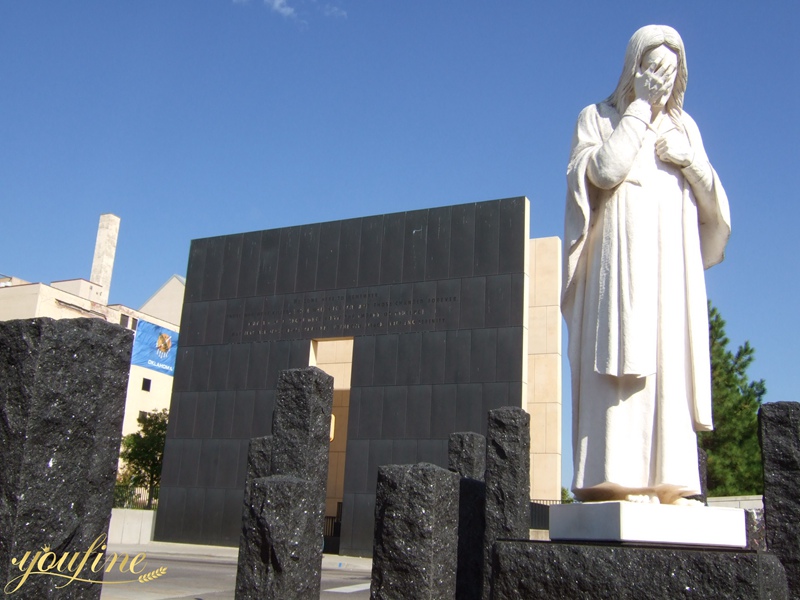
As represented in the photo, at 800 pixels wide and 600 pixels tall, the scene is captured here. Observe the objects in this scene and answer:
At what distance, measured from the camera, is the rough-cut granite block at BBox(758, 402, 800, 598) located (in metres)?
5.05

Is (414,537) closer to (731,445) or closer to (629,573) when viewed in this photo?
(629,573)

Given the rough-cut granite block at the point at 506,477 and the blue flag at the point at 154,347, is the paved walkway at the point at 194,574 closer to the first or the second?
the rough-cut granite block at the point at 506,477

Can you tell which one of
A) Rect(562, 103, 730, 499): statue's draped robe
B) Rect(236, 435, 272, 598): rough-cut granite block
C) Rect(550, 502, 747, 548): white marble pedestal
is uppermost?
Rect(562, 103, 730, 499): statue's draped robe

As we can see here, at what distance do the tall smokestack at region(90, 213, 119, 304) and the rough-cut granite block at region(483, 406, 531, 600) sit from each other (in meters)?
45.3

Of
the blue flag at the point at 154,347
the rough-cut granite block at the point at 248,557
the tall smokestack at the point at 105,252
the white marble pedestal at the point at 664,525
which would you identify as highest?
the tall smokestack at the point at 105,252

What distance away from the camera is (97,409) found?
9.52 ft

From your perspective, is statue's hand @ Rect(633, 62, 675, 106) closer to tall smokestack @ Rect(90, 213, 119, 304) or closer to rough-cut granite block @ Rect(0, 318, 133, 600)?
rough-cut granite block @ Rect(0, 318, 133, 600)

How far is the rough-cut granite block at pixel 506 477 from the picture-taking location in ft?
20.3

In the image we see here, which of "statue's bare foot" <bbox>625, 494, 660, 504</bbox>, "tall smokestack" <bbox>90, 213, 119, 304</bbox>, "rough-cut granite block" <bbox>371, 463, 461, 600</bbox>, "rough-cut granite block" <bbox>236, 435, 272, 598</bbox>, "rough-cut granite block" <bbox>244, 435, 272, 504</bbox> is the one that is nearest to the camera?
"statue's bare foot" <bbox>625, 494, 660, 504</bbox>

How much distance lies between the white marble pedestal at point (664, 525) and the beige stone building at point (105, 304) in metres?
32.5

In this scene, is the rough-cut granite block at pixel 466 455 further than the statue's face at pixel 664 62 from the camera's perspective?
Yes

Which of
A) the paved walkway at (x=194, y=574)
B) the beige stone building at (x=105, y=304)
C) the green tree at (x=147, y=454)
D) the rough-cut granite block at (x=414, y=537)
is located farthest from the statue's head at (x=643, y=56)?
the beige stone building at (x=105, y=304)

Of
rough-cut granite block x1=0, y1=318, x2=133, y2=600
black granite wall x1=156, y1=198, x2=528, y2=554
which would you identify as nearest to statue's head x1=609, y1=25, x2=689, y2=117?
rough-cut granite block x1=0, y1=318, x2=133, y2=600

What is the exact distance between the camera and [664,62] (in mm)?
4660
